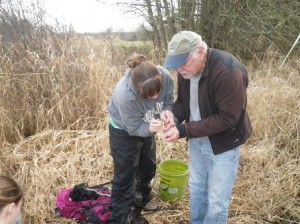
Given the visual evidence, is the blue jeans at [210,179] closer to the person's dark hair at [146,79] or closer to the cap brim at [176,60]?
the person's dark hair at [146,79]

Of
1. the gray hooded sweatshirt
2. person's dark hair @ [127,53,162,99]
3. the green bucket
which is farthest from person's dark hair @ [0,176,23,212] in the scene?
the green bucket

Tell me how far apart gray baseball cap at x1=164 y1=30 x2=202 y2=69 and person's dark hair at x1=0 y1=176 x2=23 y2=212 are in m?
1.16

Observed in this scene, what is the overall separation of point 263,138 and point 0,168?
3086 millimetres

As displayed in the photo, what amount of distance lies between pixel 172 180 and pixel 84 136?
1386mm

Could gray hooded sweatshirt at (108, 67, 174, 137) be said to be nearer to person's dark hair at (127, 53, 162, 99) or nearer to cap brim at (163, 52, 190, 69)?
person's dark hair at (127, 53, 162, 99)

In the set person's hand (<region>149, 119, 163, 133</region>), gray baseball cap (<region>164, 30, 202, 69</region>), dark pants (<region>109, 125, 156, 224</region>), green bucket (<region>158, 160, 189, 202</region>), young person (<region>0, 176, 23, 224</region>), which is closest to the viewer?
young person (<region>0, 176, 23, 224</region>)

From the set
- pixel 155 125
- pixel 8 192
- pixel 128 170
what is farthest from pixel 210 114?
pixel 8 192

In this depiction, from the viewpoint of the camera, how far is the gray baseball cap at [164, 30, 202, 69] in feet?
6.21

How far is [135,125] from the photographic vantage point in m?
2.34

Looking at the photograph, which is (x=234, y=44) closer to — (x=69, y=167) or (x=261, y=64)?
(x=261, y=64)

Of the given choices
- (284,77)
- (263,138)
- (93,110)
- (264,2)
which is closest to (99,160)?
(93,110)

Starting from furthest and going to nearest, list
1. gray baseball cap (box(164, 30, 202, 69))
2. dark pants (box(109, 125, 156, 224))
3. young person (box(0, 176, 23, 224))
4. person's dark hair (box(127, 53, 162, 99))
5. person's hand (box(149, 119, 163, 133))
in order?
dark pants (box(109, 125, 156, 224)) < person's hand (box(149, 119, 163, 133)) < person's dark hair (box(127, 53, 162, 99)) < gray baseball cap (box(164, 30, 202, 69)) < young person (box(0, 176, 23, 224))

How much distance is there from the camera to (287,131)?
3.82 meters

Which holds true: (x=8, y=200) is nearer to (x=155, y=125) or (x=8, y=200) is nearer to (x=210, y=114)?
(x=155, y=125)
